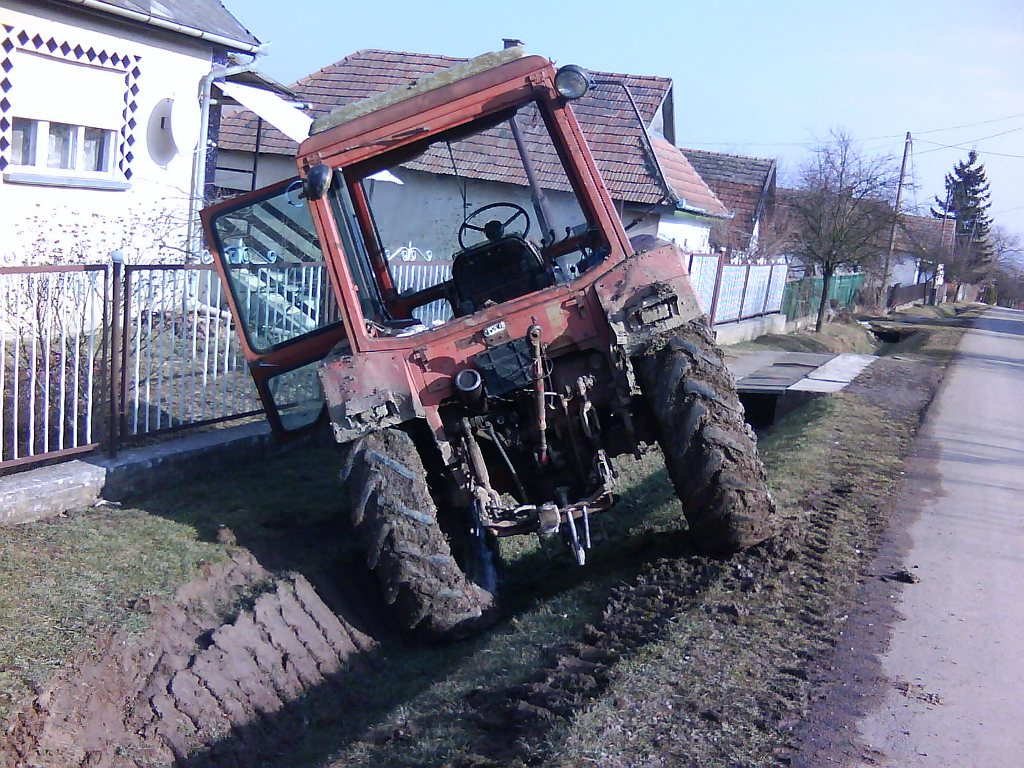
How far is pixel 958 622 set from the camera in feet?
17.2

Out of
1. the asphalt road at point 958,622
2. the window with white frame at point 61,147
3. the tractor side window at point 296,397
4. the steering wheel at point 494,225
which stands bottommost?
the asphalt road at point 958,622

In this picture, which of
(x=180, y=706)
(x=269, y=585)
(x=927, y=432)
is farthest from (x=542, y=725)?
(x=927, y=432)

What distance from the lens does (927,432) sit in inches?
425

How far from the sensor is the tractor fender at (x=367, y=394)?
528 cm

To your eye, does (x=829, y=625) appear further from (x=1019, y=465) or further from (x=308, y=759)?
(x=1019, y=465)

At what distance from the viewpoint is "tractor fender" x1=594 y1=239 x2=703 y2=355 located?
17.3 ft

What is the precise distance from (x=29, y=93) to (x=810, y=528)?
8.53 m

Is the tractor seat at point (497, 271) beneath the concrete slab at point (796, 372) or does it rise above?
above

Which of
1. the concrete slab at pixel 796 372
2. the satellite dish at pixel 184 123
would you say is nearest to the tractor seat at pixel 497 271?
the satellite dish at pixel 184 123

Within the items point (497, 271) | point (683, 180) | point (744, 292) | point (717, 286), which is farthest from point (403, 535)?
point (683, 180)

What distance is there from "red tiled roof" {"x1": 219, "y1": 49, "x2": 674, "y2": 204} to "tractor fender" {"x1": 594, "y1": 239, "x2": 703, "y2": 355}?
1269 cm

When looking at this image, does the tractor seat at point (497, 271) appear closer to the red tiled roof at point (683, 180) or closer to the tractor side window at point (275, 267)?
the tractor side window at point (275, 267)

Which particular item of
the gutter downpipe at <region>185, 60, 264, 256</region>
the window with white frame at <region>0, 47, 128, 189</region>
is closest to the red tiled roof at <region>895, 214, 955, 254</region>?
the gutter downpipe at <region>185, 60, 264, 256</region>

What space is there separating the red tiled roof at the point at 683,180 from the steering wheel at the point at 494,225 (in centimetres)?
1501
